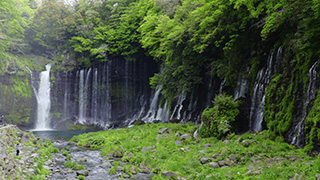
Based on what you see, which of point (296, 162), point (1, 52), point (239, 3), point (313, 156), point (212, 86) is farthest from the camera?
point (1, 52)

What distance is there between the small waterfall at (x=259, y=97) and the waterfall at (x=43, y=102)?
2626 cm

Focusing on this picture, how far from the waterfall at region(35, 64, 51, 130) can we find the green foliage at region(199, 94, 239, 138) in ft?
78.4

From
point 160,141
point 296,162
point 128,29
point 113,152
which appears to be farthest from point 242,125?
point 128,29

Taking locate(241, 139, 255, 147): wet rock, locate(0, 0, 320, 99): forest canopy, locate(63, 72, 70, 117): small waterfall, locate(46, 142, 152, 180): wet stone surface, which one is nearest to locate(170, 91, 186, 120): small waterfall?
locate(0, 0, 320, 99): forest canopy

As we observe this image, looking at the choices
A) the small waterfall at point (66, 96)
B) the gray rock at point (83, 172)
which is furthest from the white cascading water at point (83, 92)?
the gray rock at point (83, 172)

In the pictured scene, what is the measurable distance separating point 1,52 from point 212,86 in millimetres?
25373

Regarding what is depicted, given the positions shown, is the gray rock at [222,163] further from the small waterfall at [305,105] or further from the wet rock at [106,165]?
the wet rock at [106,165]

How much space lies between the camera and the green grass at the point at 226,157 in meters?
7.32

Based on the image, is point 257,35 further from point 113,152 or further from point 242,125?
point 113,152

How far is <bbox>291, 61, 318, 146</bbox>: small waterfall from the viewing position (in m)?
9.38

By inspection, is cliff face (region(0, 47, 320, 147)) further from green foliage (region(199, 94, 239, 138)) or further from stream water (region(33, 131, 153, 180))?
stream water (region(33, 131, 153, 180))

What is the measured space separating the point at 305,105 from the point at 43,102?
30487mm

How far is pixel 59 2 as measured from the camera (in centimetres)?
3644

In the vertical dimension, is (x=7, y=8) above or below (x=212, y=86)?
above
